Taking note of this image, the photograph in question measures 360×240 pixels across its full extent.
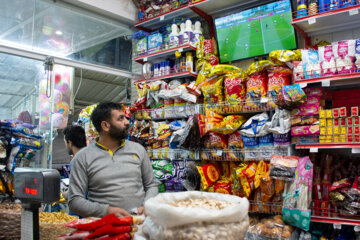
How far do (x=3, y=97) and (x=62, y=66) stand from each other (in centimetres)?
89

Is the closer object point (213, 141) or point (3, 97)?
point (213, 141)

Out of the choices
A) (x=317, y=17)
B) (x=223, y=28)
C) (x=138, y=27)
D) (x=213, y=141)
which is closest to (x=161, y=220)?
(x=213, y=141)

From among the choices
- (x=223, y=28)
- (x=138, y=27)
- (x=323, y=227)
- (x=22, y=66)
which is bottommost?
(x=323, y=227)

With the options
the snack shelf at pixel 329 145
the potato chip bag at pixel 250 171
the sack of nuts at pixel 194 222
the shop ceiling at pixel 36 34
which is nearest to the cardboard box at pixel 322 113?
the snack shelf at pixel 329 145

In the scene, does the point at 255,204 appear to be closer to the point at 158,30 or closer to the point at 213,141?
the point at 213,141

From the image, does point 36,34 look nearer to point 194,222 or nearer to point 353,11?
point 353,11

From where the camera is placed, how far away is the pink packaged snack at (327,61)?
2.80 metres

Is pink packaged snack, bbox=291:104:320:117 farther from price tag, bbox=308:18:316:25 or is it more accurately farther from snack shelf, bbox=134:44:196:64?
snack shelf, bbox=134:44:196:64

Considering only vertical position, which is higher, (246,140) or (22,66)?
(22,66)

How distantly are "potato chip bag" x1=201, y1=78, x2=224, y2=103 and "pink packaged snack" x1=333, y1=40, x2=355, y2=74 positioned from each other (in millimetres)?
1255

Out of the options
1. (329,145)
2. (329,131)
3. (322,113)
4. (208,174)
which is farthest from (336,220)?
(208,174)

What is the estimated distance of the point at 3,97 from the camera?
4.08 m

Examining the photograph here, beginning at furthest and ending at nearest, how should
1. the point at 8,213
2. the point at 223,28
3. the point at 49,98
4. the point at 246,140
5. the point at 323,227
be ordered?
the point at 49,98 < the point at 223,28 < the point at 246,140 < the point at 323,227 < the point at 8,213

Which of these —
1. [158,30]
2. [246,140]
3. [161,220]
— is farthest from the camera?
[158,30]
